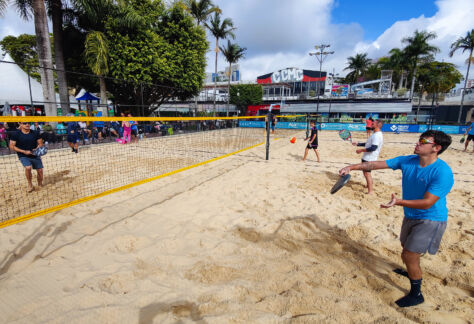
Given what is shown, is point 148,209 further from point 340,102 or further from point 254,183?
point 340,102

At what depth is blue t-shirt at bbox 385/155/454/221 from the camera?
79.2 inches

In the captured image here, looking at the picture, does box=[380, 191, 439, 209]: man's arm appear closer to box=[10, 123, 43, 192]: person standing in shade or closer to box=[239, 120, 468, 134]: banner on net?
box=[10, 123, 43, 192]: person standing in shade

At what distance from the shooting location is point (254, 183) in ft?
19.6

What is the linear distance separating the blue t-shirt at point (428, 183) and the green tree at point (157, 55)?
14.5m

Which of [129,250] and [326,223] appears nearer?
[129,250]

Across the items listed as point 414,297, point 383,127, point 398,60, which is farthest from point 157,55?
point 398,60

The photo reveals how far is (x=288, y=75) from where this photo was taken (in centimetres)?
4481

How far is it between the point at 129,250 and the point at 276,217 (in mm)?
2398

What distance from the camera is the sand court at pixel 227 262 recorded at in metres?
2.13

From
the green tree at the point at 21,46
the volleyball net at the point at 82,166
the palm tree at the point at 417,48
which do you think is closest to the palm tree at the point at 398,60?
the palm tree at the point at 417,48

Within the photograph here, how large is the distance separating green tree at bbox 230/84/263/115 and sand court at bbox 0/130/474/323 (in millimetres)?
37650

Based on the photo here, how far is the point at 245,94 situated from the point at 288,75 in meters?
10.8

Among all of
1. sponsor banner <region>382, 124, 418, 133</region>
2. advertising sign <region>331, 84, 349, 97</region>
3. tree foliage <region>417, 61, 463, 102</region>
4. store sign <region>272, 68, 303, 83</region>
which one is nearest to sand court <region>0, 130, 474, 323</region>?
sponsor banner <region>382, 124, 418, 133</region>

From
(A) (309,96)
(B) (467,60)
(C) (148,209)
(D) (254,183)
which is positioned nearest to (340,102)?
(A) (309,96)
